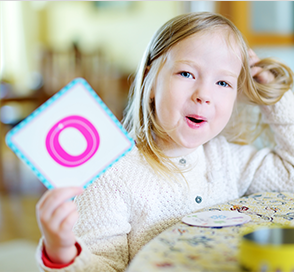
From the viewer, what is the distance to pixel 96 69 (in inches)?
160

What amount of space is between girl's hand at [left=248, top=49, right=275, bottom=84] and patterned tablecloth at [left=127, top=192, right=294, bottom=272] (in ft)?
1.41

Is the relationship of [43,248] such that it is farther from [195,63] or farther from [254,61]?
[254,61]

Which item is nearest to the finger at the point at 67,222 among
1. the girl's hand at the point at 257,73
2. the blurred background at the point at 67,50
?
the girl's hand at the point at 257,73

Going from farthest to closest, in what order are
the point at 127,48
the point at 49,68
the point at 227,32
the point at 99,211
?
the point at 127,48, the point at 49,68, the point at 227,32, the point at 99,211

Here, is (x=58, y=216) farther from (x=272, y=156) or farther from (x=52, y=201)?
A: (x=272, y=156)

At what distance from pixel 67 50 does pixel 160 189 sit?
447 cm

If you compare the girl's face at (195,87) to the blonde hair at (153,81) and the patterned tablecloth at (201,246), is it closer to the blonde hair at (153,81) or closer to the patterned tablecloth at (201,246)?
the blonde hair at (153,81)

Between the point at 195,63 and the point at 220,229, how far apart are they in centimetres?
38

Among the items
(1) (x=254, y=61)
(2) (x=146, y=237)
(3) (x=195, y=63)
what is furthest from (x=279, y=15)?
(2) (x=146, y=237)

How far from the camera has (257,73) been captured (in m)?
1.04

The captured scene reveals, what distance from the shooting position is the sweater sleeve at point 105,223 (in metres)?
0.72

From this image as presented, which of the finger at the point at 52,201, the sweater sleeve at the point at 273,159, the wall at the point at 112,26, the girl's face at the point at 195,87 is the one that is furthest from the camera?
the wall at the point at 112,26

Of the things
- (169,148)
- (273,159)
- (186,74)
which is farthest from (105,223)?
(273,159)

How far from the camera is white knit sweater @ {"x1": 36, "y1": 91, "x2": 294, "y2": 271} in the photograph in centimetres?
74
